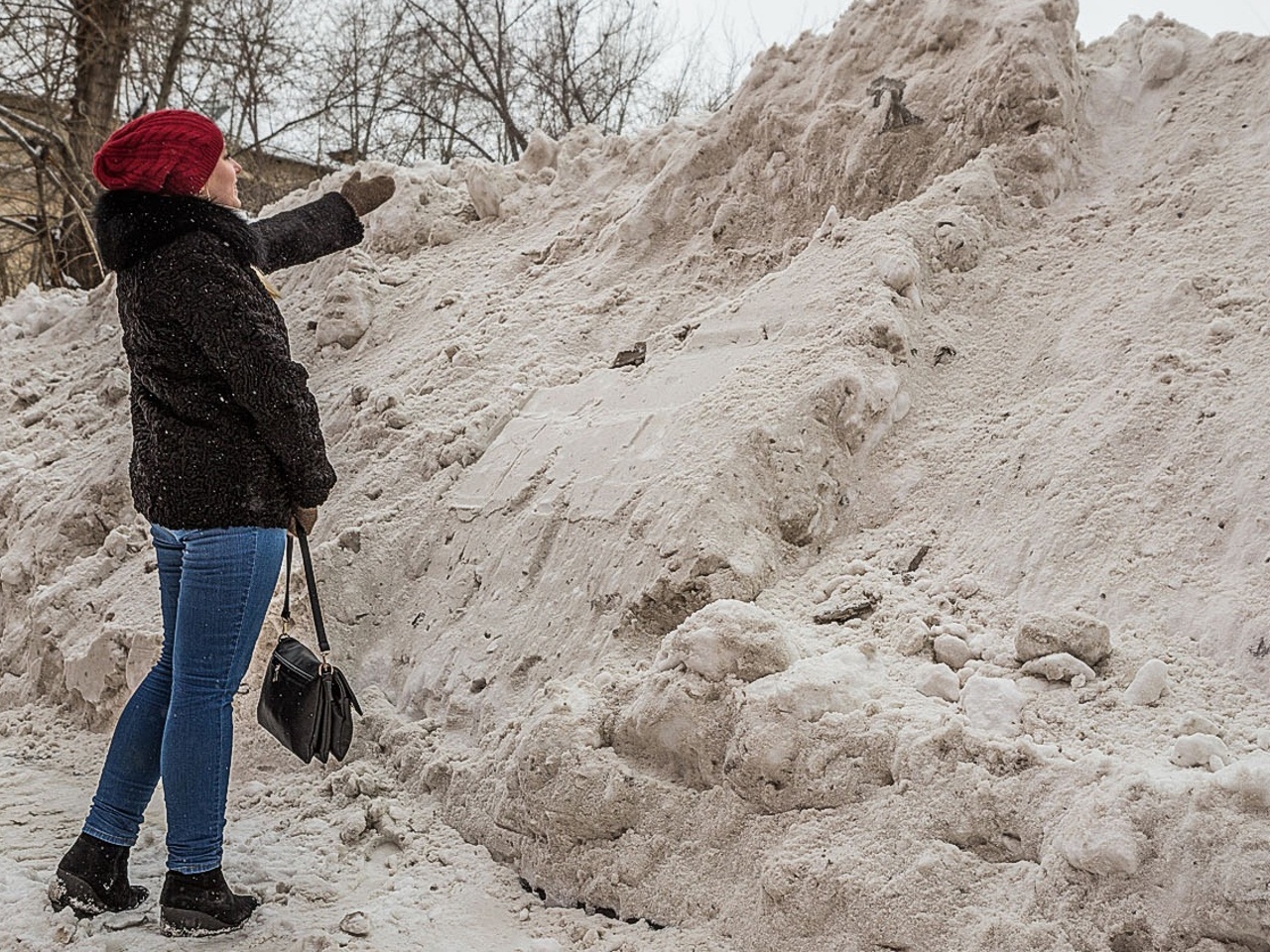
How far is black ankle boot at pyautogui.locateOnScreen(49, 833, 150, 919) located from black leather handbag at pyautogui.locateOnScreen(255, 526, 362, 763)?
44 cm

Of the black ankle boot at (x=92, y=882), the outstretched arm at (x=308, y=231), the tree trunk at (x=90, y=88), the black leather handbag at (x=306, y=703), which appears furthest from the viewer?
the tree trunk at (x=90, y=88)

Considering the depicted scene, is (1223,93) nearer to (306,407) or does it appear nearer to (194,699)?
(306,407)

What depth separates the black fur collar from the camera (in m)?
2.60

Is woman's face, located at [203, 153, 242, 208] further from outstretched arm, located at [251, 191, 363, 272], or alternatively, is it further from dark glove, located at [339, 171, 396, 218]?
dark glove, located at [339, 171, 396, 218]

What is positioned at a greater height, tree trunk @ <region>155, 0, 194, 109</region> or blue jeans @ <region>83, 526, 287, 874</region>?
tree trunk @ <region>155, 0, 194, 109</region>

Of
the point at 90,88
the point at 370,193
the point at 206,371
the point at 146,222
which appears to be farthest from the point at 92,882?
the point at 90,88

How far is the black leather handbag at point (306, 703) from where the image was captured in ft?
9.19

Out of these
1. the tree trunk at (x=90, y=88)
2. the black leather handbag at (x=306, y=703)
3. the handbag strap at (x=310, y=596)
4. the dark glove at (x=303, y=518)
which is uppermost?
the tree trunk at (x=90, y=88)

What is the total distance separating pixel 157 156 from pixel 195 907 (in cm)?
165

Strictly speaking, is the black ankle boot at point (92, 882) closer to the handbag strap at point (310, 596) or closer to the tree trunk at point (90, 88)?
the handbag strap at point (310, 596)

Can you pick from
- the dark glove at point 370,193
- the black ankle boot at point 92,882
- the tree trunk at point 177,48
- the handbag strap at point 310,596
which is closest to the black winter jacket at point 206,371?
the handbag strap at point 310,596

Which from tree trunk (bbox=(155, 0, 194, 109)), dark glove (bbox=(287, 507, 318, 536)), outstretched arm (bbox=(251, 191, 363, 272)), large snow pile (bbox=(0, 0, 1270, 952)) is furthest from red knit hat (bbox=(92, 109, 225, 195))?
tree trunk (bbox=(155, 0, 194, 109))

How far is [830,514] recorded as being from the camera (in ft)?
10.9

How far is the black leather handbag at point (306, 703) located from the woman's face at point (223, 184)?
2.59ft
